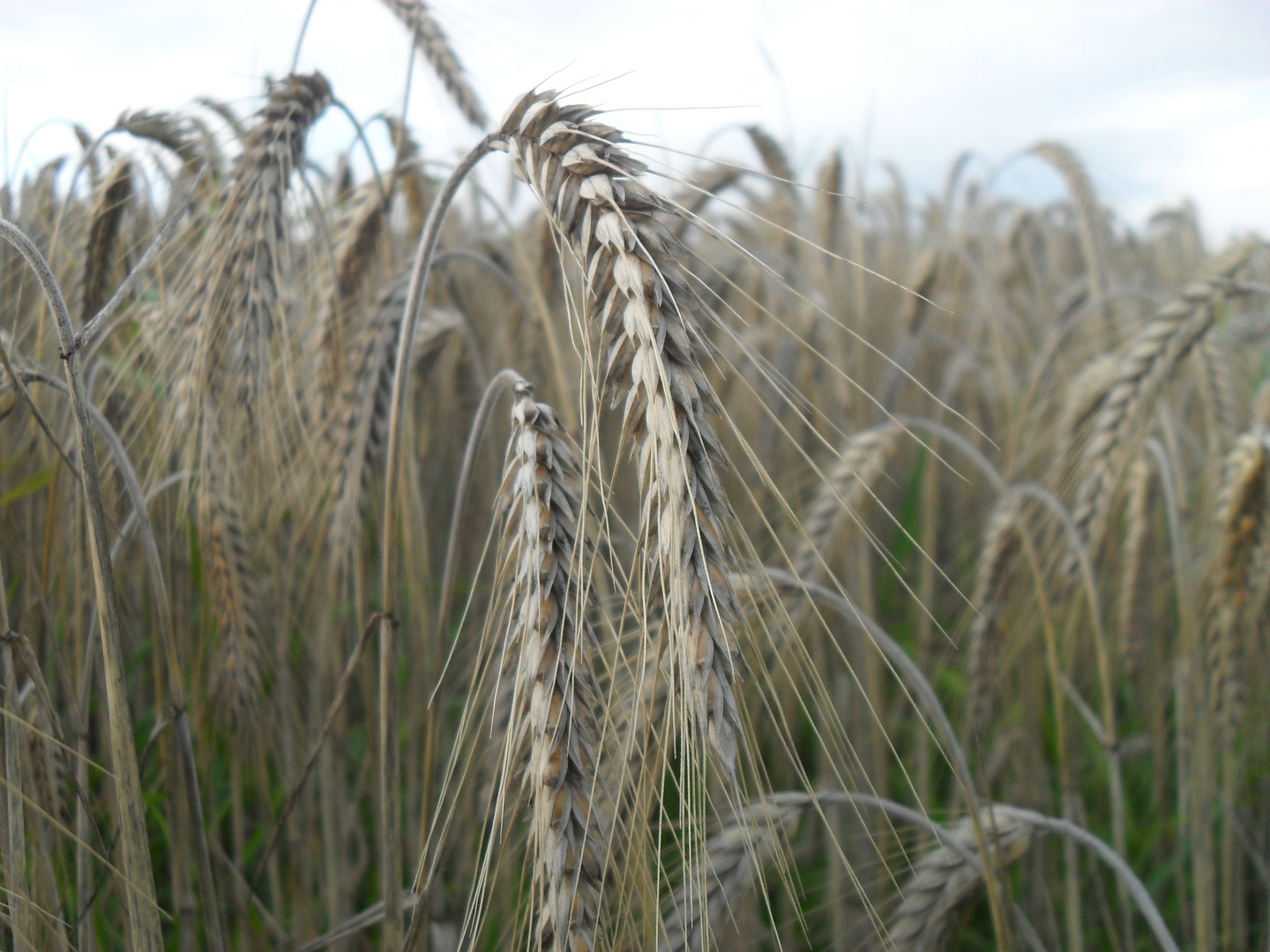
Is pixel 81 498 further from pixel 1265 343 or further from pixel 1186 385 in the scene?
pixel 1265 343

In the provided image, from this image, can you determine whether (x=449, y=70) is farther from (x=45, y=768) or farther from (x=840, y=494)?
(x=45, y=768)

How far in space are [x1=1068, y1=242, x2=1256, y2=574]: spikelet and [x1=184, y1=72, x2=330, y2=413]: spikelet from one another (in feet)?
4.30

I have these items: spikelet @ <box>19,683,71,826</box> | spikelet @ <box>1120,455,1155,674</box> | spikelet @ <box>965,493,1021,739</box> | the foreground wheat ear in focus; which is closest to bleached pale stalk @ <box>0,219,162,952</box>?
the foreground wheat ear in focus

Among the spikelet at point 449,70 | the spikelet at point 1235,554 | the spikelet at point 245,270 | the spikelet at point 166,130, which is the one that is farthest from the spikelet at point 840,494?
the spikelet at point 166,130

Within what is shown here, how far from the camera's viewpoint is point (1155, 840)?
77.3 inches

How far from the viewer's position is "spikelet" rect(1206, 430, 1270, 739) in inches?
51.6

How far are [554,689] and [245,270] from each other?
652 millimetres

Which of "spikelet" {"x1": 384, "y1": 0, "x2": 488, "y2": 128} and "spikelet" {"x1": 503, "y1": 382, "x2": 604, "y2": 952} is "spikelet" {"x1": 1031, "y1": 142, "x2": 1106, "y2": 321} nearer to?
"spikelet" {"x1": 384, "y1": 0, "x2": 488, "y2": 128}

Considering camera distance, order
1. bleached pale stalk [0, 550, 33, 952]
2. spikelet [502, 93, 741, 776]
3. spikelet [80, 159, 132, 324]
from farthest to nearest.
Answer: spikelet [80, 159, 132, 324] < bleached pale stalk [0, 550, 33, 952] < spikelet [502, 93, 741, 776]

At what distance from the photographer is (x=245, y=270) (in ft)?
3.20

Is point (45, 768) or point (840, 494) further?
point (840, 494)

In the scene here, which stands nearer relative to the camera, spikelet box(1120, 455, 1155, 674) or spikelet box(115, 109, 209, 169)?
spikelet box(115, 109, 209, 169)

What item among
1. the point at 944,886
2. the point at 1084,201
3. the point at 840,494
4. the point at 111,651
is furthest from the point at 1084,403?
the point at 111,651

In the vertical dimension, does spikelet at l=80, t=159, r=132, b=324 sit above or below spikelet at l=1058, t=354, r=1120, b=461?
above
